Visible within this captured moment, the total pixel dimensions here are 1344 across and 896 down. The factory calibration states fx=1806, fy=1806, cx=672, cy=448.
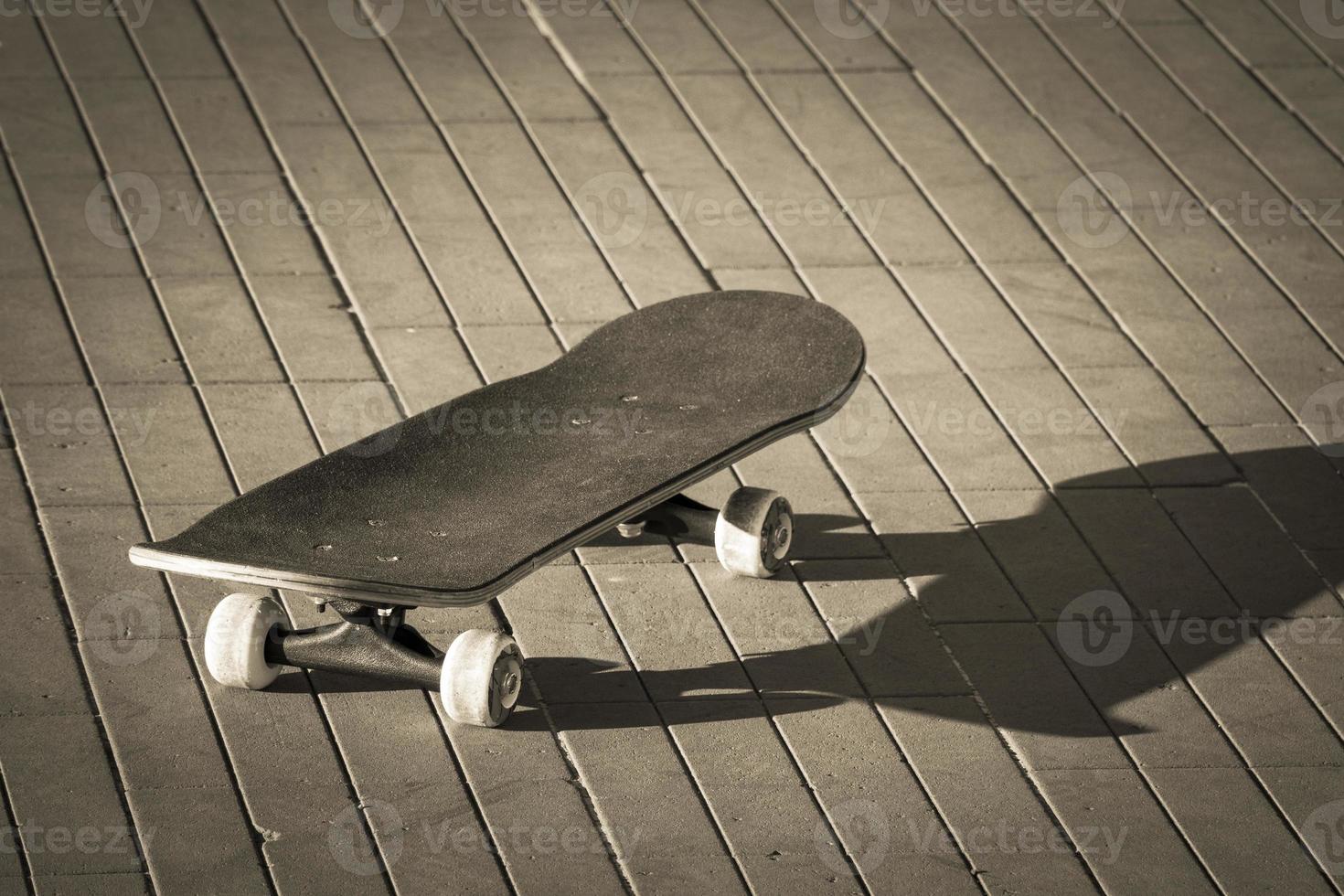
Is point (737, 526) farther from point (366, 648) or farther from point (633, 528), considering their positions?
point (366, 648)

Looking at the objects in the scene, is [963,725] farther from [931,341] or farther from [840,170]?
[840,170]

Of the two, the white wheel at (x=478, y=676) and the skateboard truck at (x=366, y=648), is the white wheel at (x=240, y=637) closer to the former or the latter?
the skateboard truck at (x=366, y=648)

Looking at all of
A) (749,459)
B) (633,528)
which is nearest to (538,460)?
(633,528)

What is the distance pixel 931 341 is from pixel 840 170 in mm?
1020

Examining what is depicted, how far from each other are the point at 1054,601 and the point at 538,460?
4.20 ft

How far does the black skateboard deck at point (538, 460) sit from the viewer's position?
11.6 feet

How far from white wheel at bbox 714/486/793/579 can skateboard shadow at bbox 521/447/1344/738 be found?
9cm

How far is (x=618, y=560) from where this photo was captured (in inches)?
172

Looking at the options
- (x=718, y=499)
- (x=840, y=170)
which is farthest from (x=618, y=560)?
(x=840, y=170)

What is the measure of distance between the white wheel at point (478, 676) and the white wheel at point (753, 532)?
701 mm

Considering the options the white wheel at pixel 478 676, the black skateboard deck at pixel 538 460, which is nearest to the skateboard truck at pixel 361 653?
the white wheel at pixel 478 676

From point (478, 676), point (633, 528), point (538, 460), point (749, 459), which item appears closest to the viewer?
point (478, 676)

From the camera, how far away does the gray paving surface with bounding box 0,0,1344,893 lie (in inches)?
141

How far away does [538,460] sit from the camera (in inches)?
158
